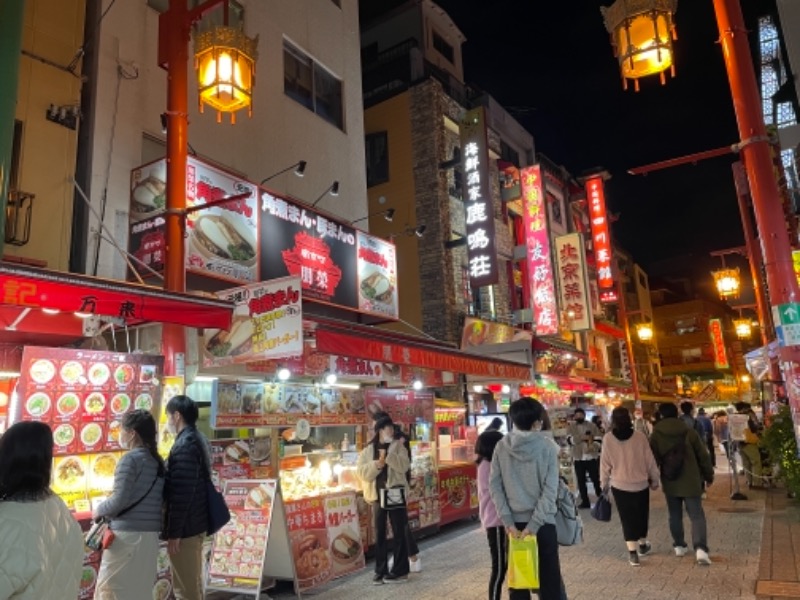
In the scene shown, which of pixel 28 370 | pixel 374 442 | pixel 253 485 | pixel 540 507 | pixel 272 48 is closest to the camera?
pixel 540 507

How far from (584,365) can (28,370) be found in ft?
91.6

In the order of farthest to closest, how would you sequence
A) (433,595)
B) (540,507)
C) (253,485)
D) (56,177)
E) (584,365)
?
1. (584,365)
2. (56,177)
3. (253,485)
4. (433,595)
5. (540,507)

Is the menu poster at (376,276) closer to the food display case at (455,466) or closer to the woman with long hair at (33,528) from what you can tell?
the food display case at (455,466)

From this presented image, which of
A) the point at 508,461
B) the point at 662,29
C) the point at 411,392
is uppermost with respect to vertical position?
the point at 662,29

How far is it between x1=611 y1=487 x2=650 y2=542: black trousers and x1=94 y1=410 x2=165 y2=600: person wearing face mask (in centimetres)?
597

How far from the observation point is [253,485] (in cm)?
786

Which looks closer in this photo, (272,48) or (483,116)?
(272,48)

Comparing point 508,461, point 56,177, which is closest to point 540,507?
point 508,461

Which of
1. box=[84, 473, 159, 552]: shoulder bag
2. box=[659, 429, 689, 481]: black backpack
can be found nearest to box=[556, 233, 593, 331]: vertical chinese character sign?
box=[659, 429, 689, 481]: black backpack

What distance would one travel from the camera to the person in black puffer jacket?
17.8 feet

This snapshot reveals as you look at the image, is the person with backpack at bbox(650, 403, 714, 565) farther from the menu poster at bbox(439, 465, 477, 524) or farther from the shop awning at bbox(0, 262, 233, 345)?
the shop awning at bbox(0, 262, 233, 345)

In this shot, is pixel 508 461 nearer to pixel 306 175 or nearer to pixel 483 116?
pixel 306 175

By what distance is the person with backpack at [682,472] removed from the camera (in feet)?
26.5

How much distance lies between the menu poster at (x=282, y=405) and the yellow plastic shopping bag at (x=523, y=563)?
4.66 m
